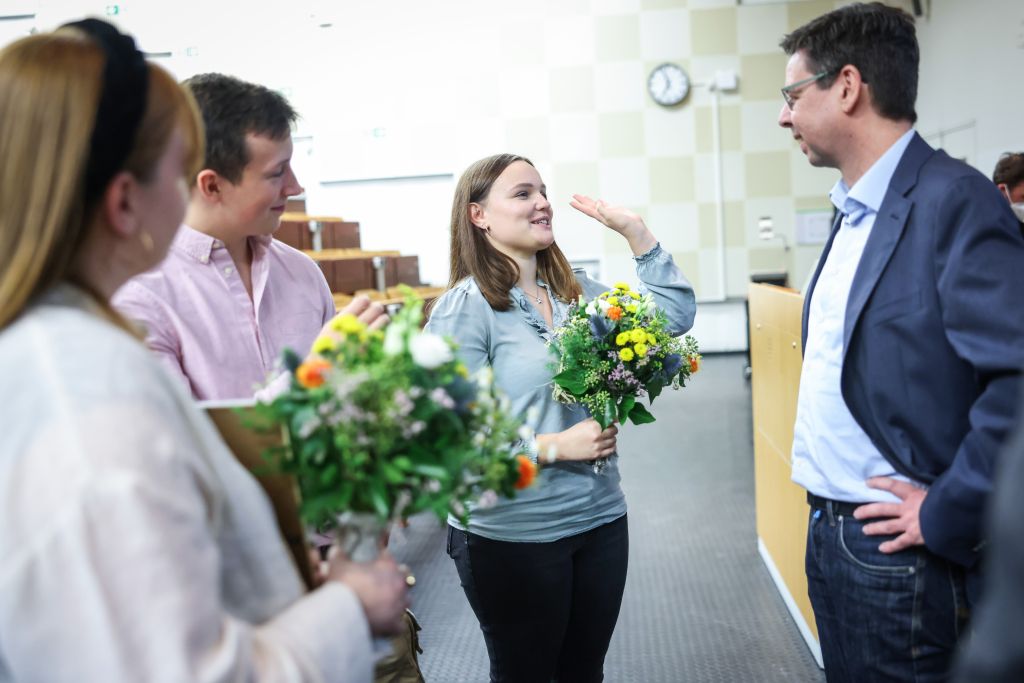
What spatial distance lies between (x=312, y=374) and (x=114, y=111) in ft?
1.20

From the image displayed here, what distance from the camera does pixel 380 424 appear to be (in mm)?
1072

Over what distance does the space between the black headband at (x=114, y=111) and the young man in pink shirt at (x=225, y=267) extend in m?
0.72

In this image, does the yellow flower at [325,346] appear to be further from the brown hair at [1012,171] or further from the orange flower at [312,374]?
the brown hair at [1012,171]

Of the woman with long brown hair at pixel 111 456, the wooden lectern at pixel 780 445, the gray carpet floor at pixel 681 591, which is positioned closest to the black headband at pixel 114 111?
→ the woman with long brown hair at pixel 111 456

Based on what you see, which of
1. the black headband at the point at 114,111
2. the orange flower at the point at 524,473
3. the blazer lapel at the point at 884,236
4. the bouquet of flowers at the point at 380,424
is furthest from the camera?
the blazer lapel at the point at 884,236

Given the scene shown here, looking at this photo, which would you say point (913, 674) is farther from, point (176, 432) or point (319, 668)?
point (176, 432)

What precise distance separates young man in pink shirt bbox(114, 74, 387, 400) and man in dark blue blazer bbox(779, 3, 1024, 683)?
107 cm

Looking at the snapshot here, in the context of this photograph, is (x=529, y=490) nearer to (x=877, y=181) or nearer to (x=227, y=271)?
(x=227, y=271)

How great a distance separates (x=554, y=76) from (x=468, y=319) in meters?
8.45

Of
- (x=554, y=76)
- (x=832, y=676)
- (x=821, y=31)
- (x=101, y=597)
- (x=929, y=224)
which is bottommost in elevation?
(x=832, y=676)

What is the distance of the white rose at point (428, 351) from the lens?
44.5 inches

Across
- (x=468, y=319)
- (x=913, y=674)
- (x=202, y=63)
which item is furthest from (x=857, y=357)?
(x=202, y=63)

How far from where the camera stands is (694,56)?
998 centimetres

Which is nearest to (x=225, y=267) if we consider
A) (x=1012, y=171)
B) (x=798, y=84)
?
(x=798, y=84)
